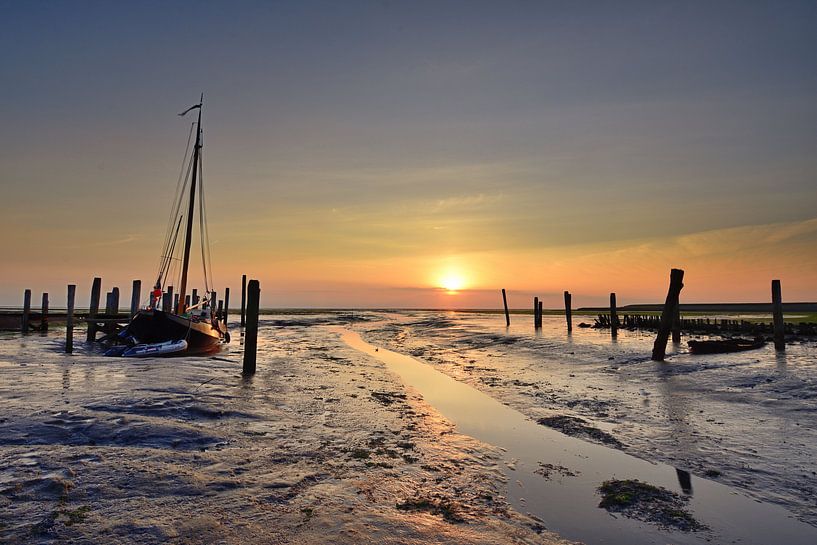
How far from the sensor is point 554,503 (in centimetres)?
570

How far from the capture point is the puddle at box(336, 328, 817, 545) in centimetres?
487

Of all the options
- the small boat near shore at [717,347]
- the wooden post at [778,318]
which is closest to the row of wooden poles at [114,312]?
the small boat near shore at [717,347]

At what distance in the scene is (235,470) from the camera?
633cm

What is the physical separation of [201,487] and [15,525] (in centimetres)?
176

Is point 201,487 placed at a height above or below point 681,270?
below

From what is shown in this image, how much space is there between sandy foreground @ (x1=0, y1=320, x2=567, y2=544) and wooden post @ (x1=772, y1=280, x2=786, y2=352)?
1682 centimetres

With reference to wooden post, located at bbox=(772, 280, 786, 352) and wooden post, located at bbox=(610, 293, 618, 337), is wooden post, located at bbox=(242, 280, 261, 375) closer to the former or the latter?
wooden post, located at bbox=(772, 280, 786, 352)

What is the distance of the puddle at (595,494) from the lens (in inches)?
192

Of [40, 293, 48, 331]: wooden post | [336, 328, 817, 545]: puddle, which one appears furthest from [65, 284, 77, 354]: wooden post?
[336, 328, 817, 545]: puddle

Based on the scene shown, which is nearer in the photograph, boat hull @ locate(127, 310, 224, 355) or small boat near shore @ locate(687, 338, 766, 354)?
small boat near shore @ locate(687, 338, 766, 354)

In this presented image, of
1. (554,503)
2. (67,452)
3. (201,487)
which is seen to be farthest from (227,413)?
(554,503)

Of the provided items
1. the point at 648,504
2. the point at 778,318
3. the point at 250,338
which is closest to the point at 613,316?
A: the point at 778,318

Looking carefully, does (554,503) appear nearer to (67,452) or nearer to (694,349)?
(67,452)

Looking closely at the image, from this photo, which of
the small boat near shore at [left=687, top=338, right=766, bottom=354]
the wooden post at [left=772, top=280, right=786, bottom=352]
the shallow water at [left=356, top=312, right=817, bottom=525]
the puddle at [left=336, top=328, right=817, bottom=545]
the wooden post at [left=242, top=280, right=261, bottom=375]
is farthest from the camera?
the wooden post at [left=772, top=280, right=786, bottom=352]
